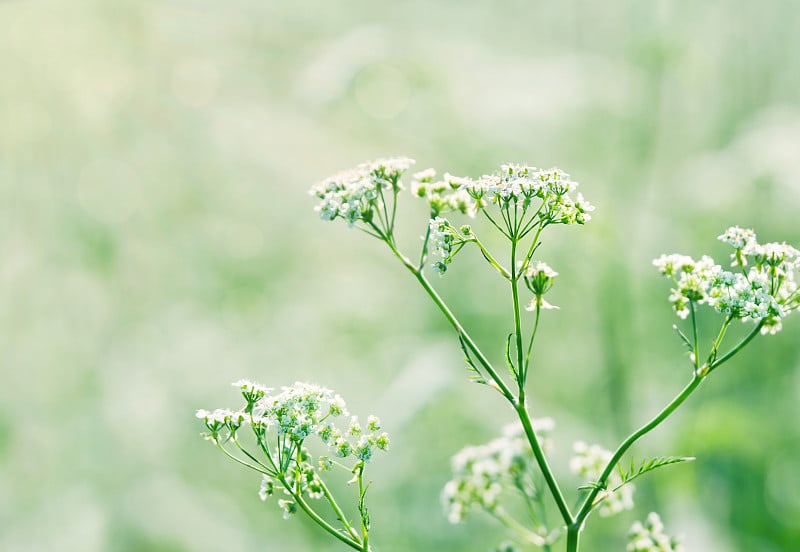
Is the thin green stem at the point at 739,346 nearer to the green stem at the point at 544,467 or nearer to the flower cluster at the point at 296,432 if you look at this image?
the green stem at the point at 544,467

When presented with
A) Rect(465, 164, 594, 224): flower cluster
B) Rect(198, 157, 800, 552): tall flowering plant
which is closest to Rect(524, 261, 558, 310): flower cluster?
Rect(198, 157, 800, 552): tall flowering plant

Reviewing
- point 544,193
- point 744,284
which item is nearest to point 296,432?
point 544,193

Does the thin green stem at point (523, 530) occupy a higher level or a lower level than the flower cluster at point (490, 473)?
lower

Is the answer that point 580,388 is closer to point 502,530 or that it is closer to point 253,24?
point 502,530

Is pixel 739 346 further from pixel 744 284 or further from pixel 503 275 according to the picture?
pixel 503 275

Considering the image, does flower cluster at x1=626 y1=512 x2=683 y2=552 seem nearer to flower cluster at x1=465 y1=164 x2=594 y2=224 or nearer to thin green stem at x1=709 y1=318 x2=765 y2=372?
thin green stem at x1=709 y1=318 x2=765 y2=372

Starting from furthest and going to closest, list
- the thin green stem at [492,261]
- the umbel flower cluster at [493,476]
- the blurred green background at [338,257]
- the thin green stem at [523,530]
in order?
1. the blurred green background at [338,257]
2. the umbel flower cluster at [493,476]
3. the thin green stem at [523,530]
4. the thin green stem at [492,261]

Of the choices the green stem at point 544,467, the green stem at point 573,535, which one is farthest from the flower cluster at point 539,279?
the green stem at point 573,535
